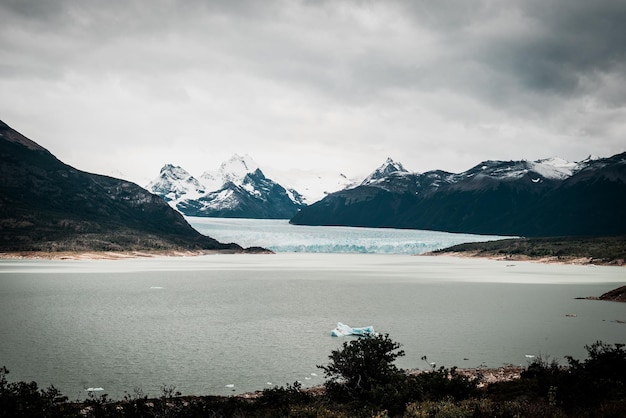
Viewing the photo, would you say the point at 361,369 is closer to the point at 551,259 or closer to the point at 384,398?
the point at 384,398

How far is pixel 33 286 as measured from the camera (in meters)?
73.1

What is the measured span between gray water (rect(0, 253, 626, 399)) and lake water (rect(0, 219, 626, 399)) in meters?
0.12

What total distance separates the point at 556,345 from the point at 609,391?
18.3 metres

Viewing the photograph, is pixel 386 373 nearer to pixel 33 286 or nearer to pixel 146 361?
pixel 146 361

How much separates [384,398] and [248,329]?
2298 cm

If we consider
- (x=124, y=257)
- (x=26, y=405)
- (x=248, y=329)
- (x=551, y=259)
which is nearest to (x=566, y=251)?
(x=551, y=259)

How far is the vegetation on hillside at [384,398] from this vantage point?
16344 millimetres

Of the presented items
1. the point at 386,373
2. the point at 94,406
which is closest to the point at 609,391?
the point at 386,373

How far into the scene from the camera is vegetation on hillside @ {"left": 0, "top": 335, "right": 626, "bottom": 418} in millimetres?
16344

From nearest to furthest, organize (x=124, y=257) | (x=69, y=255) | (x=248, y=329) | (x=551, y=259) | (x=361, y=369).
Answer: (x=361, y=369)
(x=248, y=329)
(x=69, y=255)
(x=551, y=259)
(x=124, y=257)

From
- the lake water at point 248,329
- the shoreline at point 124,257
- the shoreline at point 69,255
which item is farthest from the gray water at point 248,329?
the shoreline at point 69,255

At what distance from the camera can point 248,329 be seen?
1601 inches

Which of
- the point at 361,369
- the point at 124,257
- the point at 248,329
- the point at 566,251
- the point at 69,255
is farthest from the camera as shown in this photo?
the point at 124,257

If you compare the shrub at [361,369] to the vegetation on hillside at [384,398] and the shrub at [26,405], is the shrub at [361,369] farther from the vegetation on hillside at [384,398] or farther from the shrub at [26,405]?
the shrub at [26,405]
